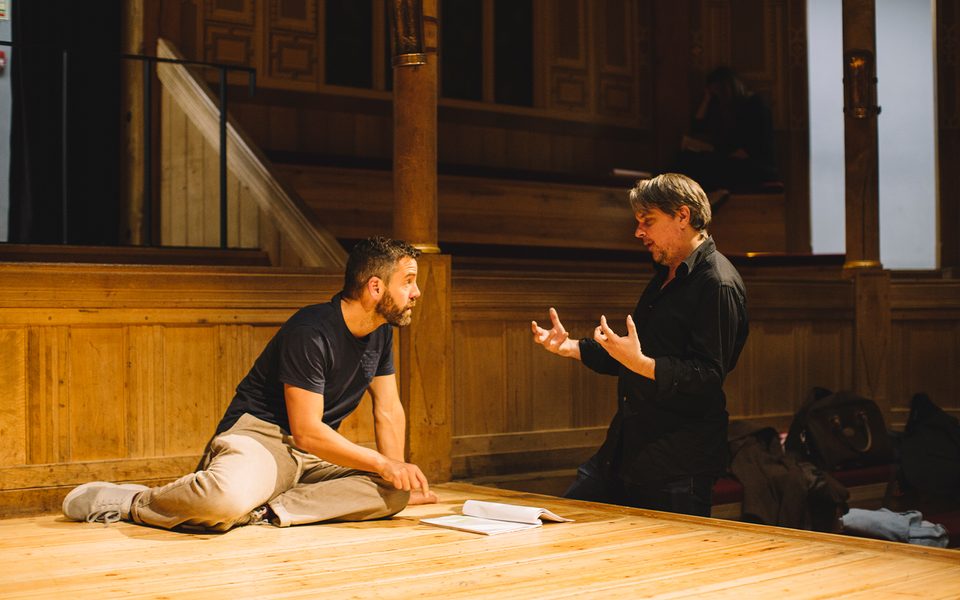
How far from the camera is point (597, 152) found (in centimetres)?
881

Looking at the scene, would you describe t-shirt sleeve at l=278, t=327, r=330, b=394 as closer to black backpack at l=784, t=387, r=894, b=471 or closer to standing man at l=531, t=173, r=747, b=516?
standing man at l=531, t=173, r=747, b=516

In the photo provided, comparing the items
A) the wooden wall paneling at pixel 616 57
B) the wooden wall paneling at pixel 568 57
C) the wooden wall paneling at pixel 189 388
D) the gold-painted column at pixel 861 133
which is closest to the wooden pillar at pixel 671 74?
A: the wooden wall paneling at pixel 616 57

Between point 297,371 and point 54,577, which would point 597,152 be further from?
point 54,577

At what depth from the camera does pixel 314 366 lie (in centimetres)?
365

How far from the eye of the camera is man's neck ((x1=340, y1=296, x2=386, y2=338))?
12.5 feet

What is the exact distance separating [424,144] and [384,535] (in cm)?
196

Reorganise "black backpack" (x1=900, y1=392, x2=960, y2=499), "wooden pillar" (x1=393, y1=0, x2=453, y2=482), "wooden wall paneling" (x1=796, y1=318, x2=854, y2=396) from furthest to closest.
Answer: "wooden wall paneling" (x1=796, y1=318, x2=854, y2=396) < "black backpack" (x1=900, y1=392, x2=960, y2=499) < "wooden pillar" (x1=393, y1=0, x2=453, y2=482)

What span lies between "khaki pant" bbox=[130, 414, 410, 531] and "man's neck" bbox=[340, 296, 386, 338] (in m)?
0.42

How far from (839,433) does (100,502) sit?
351cm

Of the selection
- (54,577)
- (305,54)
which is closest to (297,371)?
(54,577)

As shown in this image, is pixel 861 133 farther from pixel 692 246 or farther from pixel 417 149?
pixel 692 246

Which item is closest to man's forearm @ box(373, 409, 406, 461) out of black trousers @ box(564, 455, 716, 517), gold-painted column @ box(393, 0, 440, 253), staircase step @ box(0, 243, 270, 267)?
black trousers @ box(564, 455, 716, 517)

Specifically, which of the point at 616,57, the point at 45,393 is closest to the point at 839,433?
the point at 45,393

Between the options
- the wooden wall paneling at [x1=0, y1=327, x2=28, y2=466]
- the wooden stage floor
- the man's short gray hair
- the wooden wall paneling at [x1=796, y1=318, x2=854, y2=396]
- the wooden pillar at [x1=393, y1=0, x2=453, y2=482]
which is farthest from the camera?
the wooden wall paneling at [x1=796, y1=318, x2=854, y2=396]
